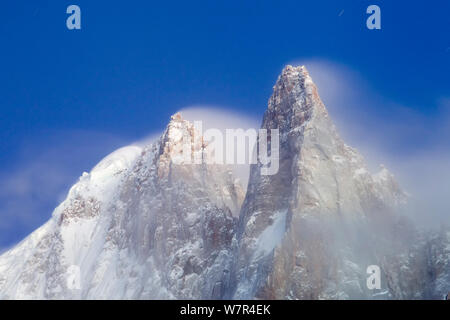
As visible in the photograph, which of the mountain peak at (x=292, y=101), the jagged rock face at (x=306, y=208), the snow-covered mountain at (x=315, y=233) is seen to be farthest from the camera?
the mountain peak at (x=292, y=101)

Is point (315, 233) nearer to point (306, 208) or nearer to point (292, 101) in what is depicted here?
point (306, 208)

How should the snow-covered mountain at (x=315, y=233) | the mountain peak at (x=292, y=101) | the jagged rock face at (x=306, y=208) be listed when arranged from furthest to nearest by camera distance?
the mountain peak at (x=292, y=101), the snow-covered mountain at (x=315, y=233), the jagged rock face at (x=306, y=208)

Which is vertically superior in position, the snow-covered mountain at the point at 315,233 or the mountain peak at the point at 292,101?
the mountain peak at the point at 292,101

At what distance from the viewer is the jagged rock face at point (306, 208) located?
144m

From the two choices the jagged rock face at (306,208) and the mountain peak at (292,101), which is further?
the mountain peak at (292,101)

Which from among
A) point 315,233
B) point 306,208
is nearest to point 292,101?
point 306,208

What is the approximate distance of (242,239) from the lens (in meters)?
163

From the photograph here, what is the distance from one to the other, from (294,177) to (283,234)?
17684 mm

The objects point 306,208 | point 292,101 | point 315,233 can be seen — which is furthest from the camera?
point 292,101

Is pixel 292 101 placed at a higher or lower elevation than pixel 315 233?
higher

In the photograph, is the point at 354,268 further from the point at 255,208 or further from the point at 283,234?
the point at 255,208

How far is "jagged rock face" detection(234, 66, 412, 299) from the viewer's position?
5669 inches

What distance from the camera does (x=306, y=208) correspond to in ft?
507
